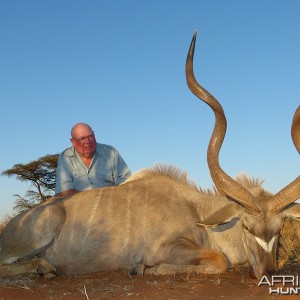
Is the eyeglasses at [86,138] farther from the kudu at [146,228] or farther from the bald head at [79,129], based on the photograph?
the kudu at [146,228]

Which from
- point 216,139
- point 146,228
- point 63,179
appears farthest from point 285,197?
point 63,179

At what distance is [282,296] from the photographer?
9.53 ft

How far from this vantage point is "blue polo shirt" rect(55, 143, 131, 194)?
567 centimetres

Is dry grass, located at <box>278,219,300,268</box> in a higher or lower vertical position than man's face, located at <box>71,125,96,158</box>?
lower

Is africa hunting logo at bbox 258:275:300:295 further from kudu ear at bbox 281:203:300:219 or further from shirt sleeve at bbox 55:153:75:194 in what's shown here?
shirt sleeve at bbox 55:153:75:194

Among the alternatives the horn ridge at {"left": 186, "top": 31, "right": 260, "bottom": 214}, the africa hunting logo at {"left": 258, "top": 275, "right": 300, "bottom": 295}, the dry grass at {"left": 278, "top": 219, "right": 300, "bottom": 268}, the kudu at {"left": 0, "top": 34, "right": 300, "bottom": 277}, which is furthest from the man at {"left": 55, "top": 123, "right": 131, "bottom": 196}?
the africa hunting logo at {"left": 258, "top": 275, "right": 300, "bottom": 295}

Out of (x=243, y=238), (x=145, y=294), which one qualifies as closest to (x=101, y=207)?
(x=243, y=238)

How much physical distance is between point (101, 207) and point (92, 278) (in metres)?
0.75

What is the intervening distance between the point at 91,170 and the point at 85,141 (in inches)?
12.1

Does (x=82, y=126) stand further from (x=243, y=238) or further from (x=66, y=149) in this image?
(x=243, y=238)

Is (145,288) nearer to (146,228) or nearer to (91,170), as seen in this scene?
(146,228)

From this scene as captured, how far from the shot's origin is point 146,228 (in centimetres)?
453

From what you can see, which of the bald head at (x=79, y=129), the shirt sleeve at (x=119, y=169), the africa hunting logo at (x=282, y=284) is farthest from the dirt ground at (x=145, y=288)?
the bald head at (x=79, y=129)

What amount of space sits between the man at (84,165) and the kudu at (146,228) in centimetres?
77
